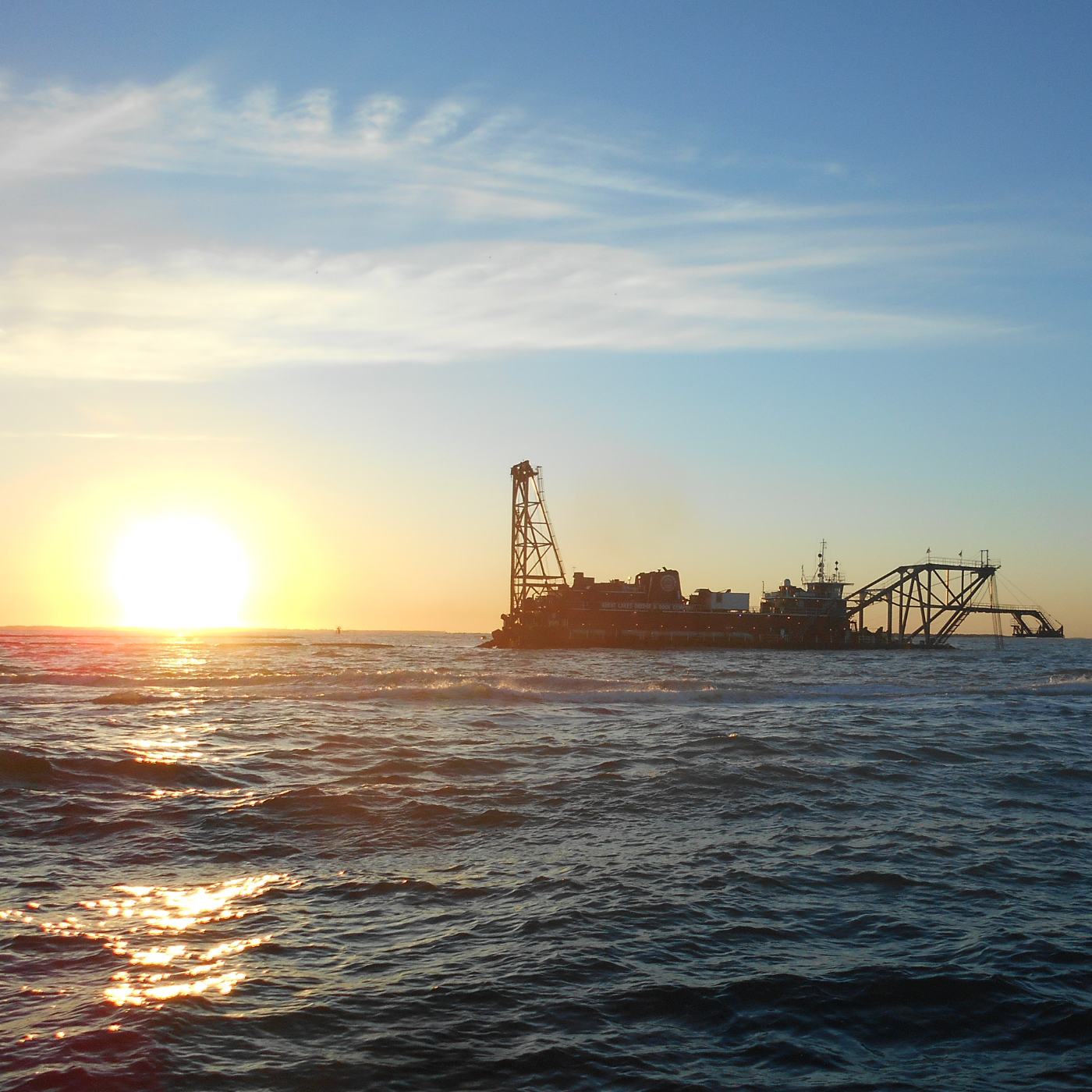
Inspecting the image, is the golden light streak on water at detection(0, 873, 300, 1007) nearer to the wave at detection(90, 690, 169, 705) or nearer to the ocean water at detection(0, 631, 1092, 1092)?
the ocean water at detection(0, 631, 1092, 1092)

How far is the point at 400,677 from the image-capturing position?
43250 millimetres

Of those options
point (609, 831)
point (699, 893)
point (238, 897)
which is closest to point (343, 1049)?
point (238, 897)

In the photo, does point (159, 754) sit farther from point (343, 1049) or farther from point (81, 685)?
point (81, 685)

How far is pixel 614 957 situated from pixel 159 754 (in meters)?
14.3

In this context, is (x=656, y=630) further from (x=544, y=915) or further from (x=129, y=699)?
(x=544, y=915)

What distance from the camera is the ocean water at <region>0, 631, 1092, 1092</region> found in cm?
657

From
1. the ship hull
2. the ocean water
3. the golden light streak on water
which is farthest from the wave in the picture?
the ship hull

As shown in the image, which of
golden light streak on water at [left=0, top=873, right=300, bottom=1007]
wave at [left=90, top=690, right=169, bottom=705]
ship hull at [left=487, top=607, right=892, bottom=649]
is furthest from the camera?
ship hull at [left=487, top=607, right=892, bottom=649]

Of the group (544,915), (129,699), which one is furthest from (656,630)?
(544,915)

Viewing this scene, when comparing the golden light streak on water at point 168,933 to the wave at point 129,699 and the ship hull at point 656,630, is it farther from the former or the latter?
the ship hull at point 656,630

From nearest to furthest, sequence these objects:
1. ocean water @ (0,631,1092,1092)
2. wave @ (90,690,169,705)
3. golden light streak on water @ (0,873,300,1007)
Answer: ocean water @ (0,631,1092,1092)
golden light streak on water @ (0,873,300,1007)
wave @ (90,690,169,705)

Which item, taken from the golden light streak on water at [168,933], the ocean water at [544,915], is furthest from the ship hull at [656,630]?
the golden light streak on water at [168,933]

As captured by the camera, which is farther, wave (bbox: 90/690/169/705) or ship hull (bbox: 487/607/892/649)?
ship hull (bbox: 487/607/892/649)

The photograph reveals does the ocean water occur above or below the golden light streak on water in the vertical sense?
below
